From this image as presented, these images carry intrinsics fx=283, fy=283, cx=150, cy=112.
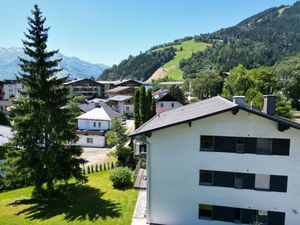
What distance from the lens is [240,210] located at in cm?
1892

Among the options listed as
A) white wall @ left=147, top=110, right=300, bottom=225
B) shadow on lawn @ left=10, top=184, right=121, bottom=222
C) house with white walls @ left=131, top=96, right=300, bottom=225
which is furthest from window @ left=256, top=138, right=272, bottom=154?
shadow on lawn @ left=10, top=184, right=121, bottom=222

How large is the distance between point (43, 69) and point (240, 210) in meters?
19.2

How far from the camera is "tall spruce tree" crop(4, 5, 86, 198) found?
23.9 metres

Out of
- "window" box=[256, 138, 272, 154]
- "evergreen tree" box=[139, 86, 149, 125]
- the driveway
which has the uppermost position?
"evergreen tree" box=[139, 86, 149, 125]

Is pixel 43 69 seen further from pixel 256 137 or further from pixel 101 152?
pixel 101 152

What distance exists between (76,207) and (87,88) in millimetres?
103238

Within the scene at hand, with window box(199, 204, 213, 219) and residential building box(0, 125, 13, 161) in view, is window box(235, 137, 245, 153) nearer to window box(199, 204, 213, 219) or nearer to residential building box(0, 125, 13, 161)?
window box(199, 204, 213, 219)

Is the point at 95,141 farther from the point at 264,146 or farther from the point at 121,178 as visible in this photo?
the point at 264,146

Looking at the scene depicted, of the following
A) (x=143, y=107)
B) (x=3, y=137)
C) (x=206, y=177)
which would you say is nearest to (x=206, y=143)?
(x=206, y=177)

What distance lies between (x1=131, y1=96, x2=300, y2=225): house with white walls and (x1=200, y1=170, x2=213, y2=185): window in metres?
0.07

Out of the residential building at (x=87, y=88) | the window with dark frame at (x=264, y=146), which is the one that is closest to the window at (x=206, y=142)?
the window with dark frame at (x=264, y=146)

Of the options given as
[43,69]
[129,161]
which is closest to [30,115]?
[43,69]

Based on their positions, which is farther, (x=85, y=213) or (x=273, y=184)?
(x=85, y=213)

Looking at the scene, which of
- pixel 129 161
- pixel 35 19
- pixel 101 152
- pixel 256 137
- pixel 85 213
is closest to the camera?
pixel 256 137
